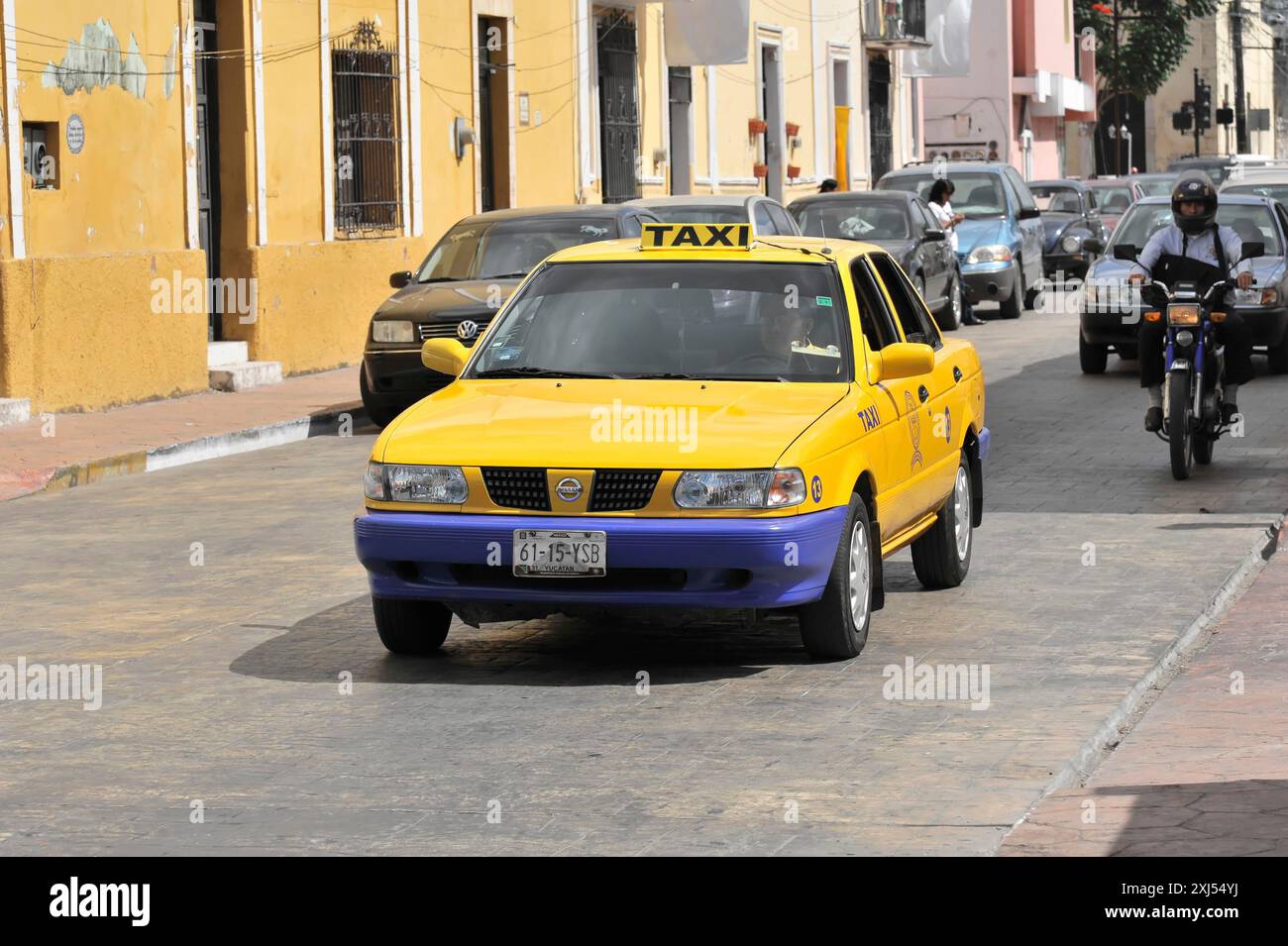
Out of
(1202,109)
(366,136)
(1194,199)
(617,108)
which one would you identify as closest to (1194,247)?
(1194,199)

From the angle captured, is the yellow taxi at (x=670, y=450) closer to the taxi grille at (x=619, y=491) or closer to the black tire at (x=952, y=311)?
the taxi grille at (x=619, y=491)

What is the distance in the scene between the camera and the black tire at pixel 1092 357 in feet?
70.5

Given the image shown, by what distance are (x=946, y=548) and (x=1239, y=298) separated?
36.4 ft

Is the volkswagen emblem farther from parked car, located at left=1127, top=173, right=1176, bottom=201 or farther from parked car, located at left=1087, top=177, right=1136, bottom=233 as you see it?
parked car, located at left=1087, top=177, right=1136, bottom=233

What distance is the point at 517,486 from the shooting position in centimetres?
850

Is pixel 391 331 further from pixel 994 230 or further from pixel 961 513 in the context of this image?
pixel 994 230

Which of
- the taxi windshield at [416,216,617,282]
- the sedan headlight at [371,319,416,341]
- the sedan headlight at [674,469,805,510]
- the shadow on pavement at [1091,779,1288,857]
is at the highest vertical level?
the taxi windshield at [416,216,617,282]

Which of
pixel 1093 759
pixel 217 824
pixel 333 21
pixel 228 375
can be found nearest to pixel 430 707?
pixel 217 824

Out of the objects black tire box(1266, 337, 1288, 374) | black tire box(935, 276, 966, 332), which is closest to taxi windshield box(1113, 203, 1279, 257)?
black tire box(1266, 337, 1288, 374)

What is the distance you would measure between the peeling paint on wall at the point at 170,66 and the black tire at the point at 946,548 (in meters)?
11.9

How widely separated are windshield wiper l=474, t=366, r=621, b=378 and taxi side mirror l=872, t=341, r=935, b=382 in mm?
1045

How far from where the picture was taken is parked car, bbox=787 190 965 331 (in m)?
25.6

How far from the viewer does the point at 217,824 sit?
662cm
